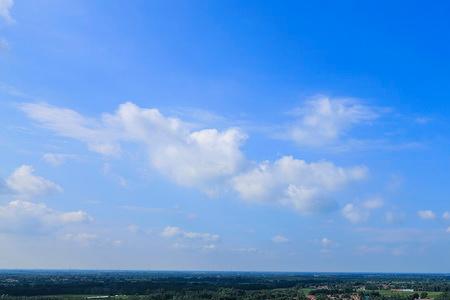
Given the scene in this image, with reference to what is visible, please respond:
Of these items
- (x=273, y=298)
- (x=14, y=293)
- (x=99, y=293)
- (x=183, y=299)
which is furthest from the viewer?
(x=99, y=293)

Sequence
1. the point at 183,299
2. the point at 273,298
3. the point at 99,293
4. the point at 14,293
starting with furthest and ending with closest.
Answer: the point at 99,293
the point at 14,293
the point at 273,298
the point at 183,299

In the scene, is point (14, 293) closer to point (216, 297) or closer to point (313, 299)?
point (216, 297)

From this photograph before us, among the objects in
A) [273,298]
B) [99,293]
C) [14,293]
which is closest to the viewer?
[273,298]

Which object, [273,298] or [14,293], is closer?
[273,298]

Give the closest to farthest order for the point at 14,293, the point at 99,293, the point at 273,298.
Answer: the point at 273,298 < the point at 14,293 < the point at 99,293

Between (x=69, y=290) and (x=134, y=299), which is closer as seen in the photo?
(x=134, y=299)

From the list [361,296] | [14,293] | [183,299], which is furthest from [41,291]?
[361,296]

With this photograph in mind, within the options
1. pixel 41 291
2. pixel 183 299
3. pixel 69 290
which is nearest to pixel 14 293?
pixel 41 291

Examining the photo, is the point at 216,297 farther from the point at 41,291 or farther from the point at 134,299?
the point at 41,291

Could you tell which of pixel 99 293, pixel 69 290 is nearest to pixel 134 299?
pixel 99 293
